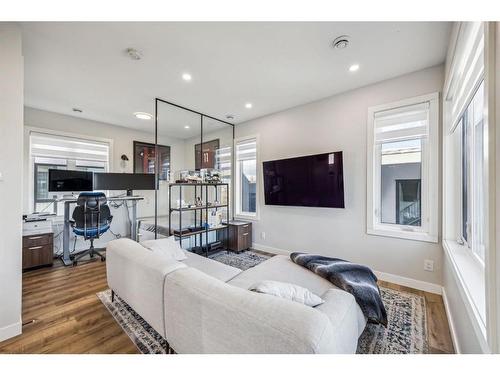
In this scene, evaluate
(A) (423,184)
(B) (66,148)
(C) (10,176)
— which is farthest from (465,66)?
(B) (66,148)

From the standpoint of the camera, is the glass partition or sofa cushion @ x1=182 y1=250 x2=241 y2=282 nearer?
sofa cushion @ x1=182 y1=250 x2=241 y2=282

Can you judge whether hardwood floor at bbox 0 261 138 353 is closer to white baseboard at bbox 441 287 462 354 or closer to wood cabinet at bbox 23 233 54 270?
wood cabinet at bbox 23 233 54 270

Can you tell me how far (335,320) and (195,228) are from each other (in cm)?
280

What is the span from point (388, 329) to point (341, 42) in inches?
100

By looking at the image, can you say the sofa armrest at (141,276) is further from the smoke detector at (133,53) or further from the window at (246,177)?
the window at (246,177)

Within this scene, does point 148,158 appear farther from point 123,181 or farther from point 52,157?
point 52,157

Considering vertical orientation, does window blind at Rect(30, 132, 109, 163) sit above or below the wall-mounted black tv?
above

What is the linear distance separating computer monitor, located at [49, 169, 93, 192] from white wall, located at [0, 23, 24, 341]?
2.23 meters

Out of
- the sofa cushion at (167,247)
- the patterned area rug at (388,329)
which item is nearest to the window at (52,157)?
the patterned area rug at (388,329)

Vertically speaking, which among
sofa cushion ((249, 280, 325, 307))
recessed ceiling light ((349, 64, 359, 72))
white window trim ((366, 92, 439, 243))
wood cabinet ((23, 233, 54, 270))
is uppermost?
recessed ceiling light ((349, 64, 359, 72))

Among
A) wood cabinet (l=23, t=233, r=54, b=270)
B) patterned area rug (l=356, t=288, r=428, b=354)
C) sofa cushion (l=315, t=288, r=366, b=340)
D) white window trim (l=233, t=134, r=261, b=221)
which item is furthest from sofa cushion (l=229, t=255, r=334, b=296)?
wood cabinet (l=23, t=233, r=54, b=270)

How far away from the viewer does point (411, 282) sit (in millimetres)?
2459

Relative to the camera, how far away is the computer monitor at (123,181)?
155 inches

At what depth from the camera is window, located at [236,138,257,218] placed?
164 inches
